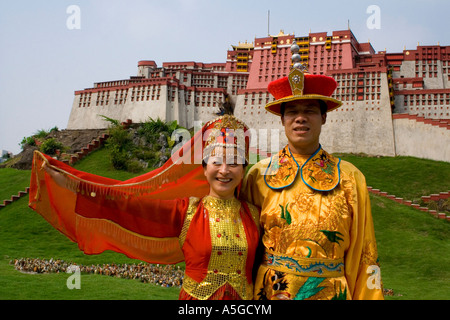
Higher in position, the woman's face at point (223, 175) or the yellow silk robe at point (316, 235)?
the woman's face at point (223, 175)

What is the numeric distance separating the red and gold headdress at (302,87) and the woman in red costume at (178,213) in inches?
22.3

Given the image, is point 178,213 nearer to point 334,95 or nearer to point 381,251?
point 381,251

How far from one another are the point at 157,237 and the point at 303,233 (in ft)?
5.03

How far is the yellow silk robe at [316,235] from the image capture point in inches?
159

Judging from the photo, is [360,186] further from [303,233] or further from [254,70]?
[254,70]

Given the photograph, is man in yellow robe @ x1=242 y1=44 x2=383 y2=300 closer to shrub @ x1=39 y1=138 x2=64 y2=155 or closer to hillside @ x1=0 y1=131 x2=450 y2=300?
hillside @ x1=0 y1=131 x2=450 y2=300

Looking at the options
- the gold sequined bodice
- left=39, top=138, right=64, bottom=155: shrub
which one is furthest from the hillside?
left=39, top=138, right=64, bottom=155: shrub

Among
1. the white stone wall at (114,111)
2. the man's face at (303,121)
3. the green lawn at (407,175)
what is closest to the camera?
the man's face at (303,121)

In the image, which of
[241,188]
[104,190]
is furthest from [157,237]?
[241,188]

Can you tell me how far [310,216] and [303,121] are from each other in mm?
977

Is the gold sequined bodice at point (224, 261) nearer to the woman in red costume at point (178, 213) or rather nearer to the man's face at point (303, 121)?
the woman in red costume at point (178, 213)

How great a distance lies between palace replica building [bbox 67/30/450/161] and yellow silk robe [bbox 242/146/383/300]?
2750 cm

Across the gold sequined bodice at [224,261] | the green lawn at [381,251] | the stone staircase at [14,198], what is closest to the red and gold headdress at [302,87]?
the gold sequined bodice at [224,261]

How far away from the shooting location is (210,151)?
437 centimetres
